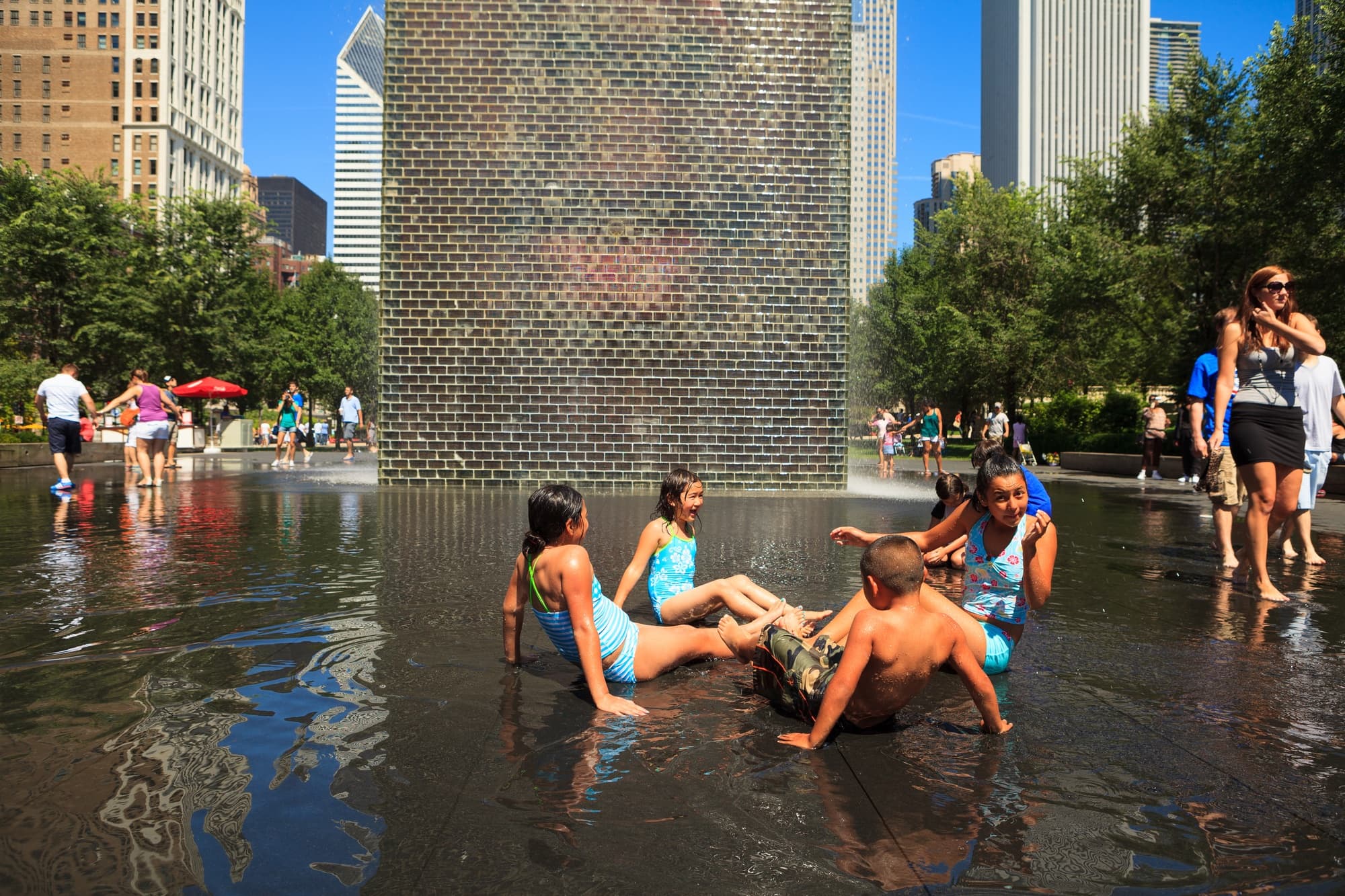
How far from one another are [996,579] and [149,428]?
15038 mm

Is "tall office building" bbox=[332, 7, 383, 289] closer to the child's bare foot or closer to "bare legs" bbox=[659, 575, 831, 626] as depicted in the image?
"bare legs" bbox=[659, 575, 831, 626]

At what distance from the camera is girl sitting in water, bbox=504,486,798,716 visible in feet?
13.7

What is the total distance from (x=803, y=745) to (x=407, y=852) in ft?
4.77

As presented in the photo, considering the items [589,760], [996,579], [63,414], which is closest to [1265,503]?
[996,579]

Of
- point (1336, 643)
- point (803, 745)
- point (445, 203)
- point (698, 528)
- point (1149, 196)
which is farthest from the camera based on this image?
point (1149, 196)

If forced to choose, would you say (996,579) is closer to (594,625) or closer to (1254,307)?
(594,625)

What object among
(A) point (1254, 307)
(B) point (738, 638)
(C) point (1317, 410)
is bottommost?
(B) point (738, 638)

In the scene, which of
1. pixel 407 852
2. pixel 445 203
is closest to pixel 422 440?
pixel 445 203

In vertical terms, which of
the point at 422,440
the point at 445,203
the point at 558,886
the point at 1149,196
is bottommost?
the point at 558,886

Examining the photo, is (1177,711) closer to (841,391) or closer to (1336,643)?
(1336,643)

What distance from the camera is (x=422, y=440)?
17594 mm

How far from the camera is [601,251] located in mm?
17500

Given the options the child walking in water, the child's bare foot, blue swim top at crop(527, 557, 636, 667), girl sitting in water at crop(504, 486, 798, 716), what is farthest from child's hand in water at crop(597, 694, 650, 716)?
the child walking in water

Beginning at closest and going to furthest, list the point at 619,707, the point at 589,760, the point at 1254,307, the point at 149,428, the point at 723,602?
the point at 589,760, the point at 619,707, the point at 723,602, the point at 1254,307, the point at 149,428
